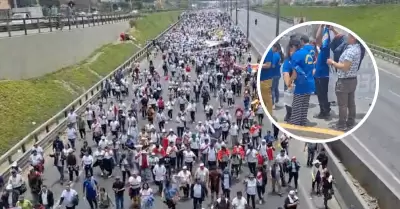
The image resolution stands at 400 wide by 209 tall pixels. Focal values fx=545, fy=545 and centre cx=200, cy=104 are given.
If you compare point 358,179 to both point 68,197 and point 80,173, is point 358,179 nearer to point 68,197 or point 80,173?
point 68,197

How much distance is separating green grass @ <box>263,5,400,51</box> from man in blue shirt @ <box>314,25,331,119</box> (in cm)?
4587

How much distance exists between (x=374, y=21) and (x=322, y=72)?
6837 cm

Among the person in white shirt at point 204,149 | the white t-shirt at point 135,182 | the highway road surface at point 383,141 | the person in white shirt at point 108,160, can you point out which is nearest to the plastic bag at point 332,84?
the highway road surface at point 383,141

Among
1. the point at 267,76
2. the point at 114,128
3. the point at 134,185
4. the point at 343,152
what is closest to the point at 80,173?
the point at 114,128

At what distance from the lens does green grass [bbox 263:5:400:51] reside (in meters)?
56.7

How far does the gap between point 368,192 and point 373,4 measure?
73262mm

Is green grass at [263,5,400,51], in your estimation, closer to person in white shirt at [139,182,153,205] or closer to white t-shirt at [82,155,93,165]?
white t-shirt at [82,155,93,165]

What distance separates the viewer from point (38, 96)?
2705cm

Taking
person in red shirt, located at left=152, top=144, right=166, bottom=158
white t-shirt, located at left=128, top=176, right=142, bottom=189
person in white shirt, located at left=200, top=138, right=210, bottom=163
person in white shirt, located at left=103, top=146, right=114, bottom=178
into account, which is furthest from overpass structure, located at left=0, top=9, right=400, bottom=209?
person in white shirt, located at left=200, top=138, right=210, bottom=163

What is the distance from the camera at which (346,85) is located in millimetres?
4059

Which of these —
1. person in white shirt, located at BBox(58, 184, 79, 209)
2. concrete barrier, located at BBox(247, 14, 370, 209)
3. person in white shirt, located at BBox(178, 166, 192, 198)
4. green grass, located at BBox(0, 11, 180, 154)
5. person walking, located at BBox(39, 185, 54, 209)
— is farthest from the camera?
green grass, located at BBox(0, 11, 180, 154)

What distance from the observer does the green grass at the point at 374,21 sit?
56.7 meters

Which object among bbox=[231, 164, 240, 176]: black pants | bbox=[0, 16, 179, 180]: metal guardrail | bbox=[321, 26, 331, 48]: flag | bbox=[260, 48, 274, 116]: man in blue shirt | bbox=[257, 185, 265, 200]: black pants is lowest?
bbox=[0, 16, 179, 180]: metal guardrail

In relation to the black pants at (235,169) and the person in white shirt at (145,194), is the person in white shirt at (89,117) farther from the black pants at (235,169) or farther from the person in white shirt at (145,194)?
the person in white shirt at (145,194)
